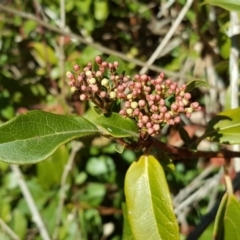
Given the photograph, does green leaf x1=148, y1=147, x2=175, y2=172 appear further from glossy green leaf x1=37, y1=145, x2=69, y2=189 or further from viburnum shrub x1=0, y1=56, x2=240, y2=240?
glossy green leaf x1=37, y1=145, x2=69, y2=189

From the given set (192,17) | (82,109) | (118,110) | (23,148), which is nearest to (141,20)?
(192,17)

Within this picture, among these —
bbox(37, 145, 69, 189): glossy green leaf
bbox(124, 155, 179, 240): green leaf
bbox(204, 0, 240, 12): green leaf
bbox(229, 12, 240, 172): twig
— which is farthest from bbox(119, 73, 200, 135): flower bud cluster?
bbox(37, 145, 69, 189): glossy green leaf

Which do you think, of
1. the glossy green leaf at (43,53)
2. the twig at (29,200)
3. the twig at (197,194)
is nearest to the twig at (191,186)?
the twig at (197,194)

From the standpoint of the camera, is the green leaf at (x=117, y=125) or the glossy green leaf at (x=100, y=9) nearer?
the green leaf at (x=117, y=125)

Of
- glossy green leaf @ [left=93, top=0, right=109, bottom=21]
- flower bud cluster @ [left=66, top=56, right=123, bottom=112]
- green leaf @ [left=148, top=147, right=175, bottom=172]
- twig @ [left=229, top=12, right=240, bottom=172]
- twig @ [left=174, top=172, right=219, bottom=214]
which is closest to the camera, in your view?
Result: flower bud cluster @ [left=66, top=56, right=123, bottom=112]

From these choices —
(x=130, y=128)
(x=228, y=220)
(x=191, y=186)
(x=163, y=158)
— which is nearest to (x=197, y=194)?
(x=191, y=186)

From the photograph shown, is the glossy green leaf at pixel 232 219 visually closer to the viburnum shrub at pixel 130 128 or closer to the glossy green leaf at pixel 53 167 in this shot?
the viburnum shrub at pixel 130 128

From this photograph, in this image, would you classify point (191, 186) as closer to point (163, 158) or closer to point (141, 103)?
point (163, 158)
